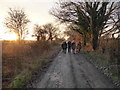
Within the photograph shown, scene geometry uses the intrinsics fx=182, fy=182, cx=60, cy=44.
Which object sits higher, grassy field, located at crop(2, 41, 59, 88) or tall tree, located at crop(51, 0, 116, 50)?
tall tree, located at crop(51, 0, 116, 50)

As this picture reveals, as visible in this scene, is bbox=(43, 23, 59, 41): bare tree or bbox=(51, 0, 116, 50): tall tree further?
bbox=(43, 23, 59, 41): bare tree

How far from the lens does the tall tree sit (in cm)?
2836

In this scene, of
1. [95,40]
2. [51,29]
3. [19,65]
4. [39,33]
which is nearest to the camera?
[19,65]

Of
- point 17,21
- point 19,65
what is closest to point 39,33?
point 17,21

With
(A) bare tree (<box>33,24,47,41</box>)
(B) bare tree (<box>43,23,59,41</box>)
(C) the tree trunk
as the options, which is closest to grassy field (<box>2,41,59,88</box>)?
(A) bare tree (<box>33,24,47,41</box>)

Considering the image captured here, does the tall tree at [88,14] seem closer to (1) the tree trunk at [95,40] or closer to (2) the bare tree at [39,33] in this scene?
(1) the tree trunk at [95,40]

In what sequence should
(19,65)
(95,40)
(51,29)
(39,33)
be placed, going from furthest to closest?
1. (51,29)
2. (39,33)
3. (95,40)
4. (19,65)

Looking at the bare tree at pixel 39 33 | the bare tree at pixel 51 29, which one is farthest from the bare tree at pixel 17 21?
the bare tree at pixel 51 29

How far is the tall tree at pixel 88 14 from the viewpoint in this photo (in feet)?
93.0

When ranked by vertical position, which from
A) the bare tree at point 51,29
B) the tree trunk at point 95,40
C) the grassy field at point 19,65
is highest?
the bare tree at point 51,29

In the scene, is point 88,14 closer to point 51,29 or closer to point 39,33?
point 39,33

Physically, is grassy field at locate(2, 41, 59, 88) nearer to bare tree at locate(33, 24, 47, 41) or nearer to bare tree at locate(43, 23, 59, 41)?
bare tree at locate(33, 24, 47, 41)

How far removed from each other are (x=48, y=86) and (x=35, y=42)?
1610 centimetres

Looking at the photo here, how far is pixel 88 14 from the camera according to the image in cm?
3030
